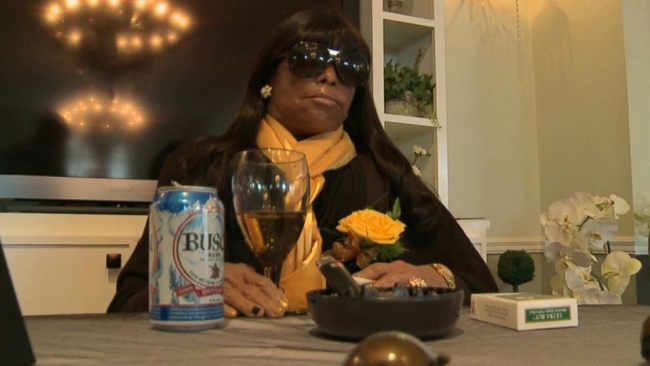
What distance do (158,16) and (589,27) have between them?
1.66m

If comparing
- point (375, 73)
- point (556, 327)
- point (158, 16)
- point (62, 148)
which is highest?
point (158, 16)

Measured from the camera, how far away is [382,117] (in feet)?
6.59

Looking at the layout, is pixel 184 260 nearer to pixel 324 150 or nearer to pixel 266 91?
pixel 324 150

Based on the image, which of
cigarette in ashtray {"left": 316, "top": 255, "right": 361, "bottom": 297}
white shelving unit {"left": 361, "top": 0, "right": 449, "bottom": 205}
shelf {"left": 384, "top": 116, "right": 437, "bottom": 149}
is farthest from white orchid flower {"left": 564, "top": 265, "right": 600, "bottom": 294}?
cigarette in ashtray {"left": 316, "top": 255, "right": 361, "bottom": 297}

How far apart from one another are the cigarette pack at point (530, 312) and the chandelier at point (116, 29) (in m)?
1.47

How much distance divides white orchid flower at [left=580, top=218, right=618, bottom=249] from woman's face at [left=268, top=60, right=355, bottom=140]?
93 cm

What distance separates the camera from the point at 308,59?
4.05 feet

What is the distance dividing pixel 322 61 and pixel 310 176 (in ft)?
0.80

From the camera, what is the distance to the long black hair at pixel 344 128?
127cm

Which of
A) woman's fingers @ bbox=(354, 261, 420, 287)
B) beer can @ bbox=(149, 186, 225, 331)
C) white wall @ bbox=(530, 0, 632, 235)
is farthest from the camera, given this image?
white wall @ bbox=(530, 0, 632, 235)

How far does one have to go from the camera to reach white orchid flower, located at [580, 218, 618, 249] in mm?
1785

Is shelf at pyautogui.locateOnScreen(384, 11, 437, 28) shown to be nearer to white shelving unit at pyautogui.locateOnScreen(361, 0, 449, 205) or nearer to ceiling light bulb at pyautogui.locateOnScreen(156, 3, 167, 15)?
white shelving unit at pyautogui.locateOnScreen(361, 0, 449, 205)

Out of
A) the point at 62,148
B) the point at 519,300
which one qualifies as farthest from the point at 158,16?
the point at 519,300

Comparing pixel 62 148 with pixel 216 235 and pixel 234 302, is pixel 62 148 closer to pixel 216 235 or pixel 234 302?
pixel 234 302
